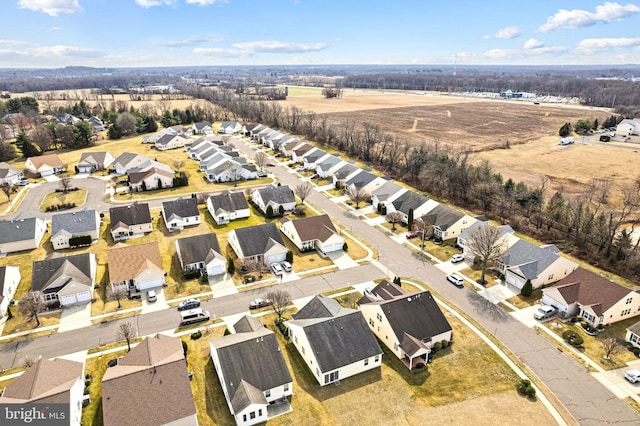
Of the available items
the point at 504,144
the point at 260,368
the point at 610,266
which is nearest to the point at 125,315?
the point at 260,368

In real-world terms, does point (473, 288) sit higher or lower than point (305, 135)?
lower

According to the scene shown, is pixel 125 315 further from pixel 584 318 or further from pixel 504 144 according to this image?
pixel 504 144

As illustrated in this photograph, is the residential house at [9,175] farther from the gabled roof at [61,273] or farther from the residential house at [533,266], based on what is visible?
the residential house at [533,266]

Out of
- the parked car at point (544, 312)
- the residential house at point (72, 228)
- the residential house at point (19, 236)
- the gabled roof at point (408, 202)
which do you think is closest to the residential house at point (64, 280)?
the residential house at point (72, 228)

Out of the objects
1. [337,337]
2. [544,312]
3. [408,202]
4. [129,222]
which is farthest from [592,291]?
[129,222]

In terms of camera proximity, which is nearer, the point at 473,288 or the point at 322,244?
the point at 473,288

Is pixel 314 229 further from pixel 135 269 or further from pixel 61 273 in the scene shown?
pixel 61 273

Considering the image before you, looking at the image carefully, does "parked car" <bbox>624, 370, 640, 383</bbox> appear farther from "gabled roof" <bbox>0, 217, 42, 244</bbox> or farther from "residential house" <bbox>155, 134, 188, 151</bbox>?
"residential house" <bbox>155, 134, 188, 151</bbox>
